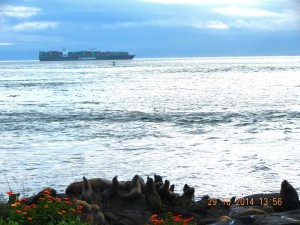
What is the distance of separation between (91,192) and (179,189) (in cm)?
312

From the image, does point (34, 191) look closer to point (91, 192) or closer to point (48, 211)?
point (91, 192)

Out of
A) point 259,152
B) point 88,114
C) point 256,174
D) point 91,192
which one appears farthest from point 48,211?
point 88,114

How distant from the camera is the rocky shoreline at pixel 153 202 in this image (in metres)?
11.3

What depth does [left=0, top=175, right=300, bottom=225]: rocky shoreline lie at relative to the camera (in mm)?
11273

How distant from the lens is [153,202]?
40.5ft

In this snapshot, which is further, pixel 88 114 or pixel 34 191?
pixel 88 114

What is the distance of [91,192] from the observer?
12.5 metres
